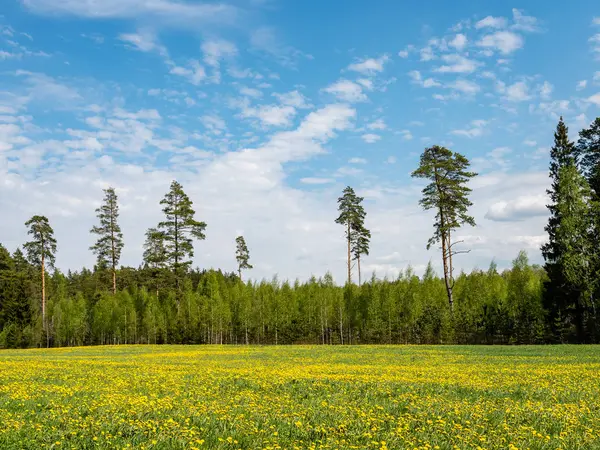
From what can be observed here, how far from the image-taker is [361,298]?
204 feet

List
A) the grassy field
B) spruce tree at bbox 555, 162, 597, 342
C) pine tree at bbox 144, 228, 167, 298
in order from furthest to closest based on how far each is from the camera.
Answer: pine tree at bbox 144, 228, 167, 298 → spruce tree at bbox 555, 162, 597, 342 → the grassy field

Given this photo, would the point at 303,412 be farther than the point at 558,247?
No

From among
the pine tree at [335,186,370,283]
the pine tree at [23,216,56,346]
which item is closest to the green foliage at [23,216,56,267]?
the pine tree at [23,216,56,346]

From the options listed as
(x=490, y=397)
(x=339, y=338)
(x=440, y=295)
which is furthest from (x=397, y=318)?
(x=490, y=397)

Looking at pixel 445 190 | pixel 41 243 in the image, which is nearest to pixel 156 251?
pixel 41 243

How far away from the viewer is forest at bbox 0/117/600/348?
45.0 m

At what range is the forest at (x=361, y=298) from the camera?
45031 mm

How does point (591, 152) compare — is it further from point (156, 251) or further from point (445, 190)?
point (156, 251)

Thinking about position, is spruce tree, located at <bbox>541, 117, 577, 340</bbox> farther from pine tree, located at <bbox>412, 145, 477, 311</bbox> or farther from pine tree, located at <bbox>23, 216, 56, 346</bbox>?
pine tree, located at <bbox>23, 216, 56, 346</bbox>

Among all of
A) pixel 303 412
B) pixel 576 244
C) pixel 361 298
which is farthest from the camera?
pixel 361 298

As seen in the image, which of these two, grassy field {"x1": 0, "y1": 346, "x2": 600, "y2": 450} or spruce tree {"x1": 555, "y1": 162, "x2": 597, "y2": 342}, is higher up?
spruce tree {"x1": 555, "y1": 162, "x2": 597, "y2": 342}

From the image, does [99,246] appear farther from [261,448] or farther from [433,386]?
[261,448]

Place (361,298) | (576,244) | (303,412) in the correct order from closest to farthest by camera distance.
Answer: (303,412) → (576,244) → (361,298)

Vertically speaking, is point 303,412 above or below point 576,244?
below
